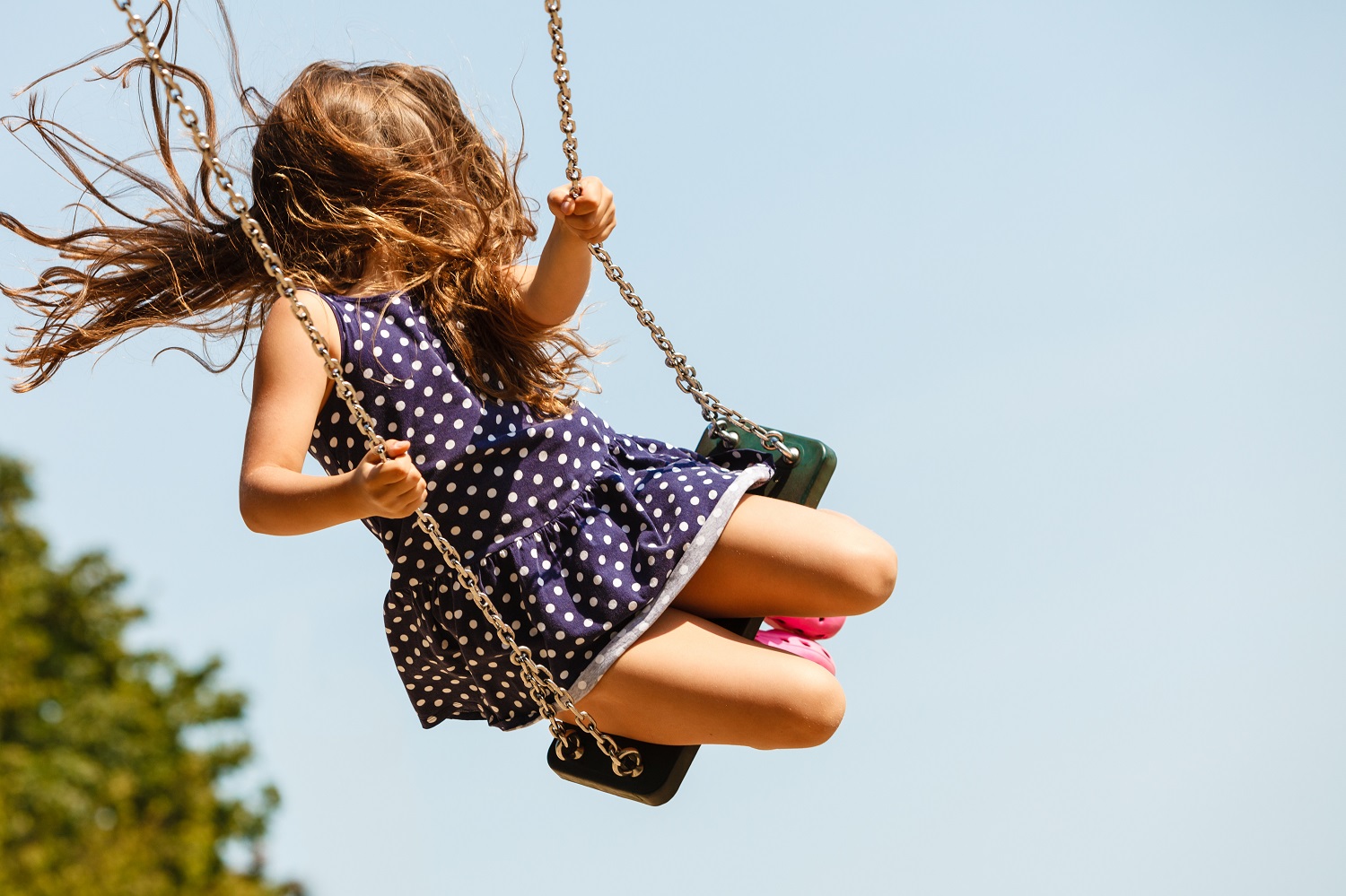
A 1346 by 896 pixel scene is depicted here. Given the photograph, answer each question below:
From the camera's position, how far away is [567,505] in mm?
1995

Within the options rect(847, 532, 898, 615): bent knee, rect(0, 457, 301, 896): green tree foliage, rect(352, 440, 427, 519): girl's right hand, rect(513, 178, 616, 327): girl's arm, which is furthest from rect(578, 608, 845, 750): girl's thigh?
rect(0, 457, 301, 896): green tree foliage

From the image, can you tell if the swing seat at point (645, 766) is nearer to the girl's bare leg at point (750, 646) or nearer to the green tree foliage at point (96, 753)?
the girl's bare leg at point (750, 646)

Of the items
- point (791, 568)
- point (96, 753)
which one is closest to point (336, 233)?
point (791, 568)

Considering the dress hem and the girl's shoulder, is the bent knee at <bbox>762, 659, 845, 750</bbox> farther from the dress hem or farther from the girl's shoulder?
the girl's shoulder

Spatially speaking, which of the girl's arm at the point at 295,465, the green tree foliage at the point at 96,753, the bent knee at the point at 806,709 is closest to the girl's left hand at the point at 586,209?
the girl's arm at the point at 295,465

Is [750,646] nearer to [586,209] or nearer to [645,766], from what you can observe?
[645,766]

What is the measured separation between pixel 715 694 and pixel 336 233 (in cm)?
93

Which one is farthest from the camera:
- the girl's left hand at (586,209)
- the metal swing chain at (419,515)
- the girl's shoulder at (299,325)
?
the girl's left hand at (586,209)

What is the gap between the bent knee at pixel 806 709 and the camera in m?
1.85

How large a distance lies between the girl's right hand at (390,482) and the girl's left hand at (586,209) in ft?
1.59

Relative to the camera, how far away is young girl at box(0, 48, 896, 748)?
1.87 meters

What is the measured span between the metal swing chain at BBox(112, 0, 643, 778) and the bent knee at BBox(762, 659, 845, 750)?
0.23 m

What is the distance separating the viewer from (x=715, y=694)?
1.85 m

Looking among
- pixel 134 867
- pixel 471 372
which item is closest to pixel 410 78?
pixel 471 372
